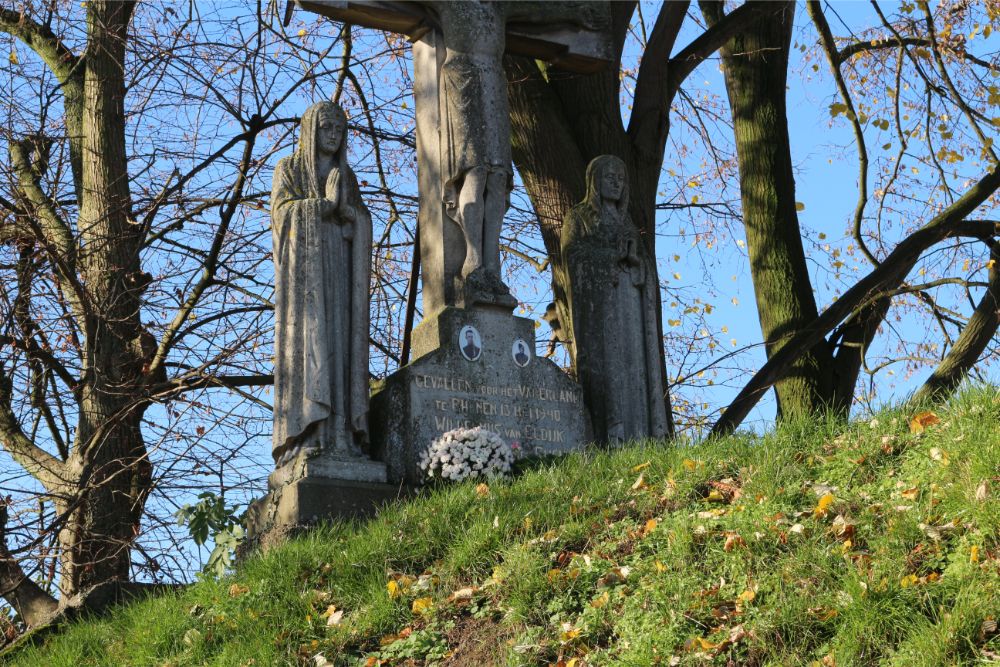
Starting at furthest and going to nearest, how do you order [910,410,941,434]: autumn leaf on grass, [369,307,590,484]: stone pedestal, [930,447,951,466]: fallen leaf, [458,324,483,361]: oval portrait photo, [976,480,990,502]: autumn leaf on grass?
[458,324,483,361]: oval portrait photo < [369,307,590,484]: stone pedestal < [910,410,941,434]: autumn leaf on grass < [930,447,951,466]: fallen leaf < [976,480,990,502]: autumn leaf on grass

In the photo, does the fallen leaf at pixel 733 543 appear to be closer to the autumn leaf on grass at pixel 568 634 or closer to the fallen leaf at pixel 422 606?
the autumn leaf on grass at pixel 568 634

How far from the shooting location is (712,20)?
14.0m

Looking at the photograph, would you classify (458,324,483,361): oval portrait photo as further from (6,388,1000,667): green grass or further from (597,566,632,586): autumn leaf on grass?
(597,566,632,586): autumn leaf on grass

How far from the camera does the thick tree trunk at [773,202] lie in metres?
12.0

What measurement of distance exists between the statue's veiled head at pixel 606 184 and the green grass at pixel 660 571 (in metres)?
3.00

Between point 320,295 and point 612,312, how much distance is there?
2327mm

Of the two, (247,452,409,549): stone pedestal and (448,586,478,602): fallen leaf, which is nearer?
(448,586,478,602): fallen leaf

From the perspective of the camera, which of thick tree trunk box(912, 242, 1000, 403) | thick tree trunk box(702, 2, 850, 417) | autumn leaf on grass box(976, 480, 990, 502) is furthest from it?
thick tree trunk box(702, 2, 850, 417)

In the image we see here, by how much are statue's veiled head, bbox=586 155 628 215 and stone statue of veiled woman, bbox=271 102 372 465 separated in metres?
1.96

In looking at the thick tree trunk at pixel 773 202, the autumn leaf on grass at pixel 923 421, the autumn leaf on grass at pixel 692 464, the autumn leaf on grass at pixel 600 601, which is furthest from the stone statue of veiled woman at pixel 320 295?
the thick tree trunk at pixel 773 202

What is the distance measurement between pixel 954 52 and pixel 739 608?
9295 mm

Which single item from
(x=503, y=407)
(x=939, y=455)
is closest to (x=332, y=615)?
(x=503, y=407)

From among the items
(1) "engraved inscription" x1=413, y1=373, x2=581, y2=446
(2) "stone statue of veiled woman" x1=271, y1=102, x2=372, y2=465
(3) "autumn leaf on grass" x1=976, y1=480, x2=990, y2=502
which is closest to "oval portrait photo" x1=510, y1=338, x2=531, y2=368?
(1) "engraved inscription" x1=413, y1=373, x2=581, y2=446

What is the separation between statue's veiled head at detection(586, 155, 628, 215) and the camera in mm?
10305
